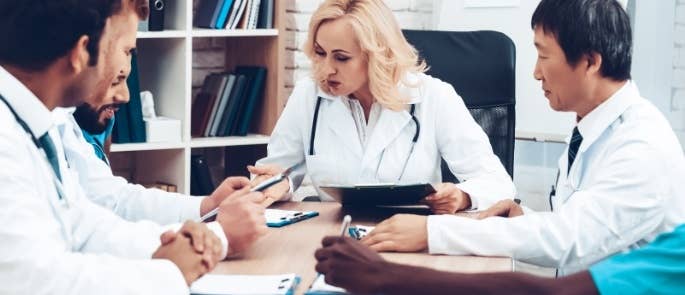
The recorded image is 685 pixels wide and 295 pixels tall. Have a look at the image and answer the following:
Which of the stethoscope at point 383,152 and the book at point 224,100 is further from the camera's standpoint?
the book at point 224,100

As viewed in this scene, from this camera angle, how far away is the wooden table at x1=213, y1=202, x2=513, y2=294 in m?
1.74

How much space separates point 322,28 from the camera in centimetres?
268

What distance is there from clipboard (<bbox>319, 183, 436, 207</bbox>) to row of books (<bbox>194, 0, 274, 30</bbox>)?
1.57 meters

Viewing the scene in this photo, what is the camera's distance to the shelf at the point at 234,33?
3598 millimetres

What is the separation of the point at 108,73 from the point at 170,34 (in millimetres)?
1988

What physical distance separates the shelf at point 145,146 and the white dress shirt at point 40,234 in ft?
6.28

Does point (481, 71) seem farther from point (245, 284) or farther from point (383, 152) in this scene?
point (245, 284)

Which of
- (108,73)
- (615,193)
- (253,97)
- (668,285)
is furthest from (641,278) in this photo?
(253,97)

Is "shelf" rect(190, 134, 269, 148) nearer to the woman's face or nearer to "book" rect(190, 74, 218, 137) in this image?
"book" rect(190, 74, 218, 137)

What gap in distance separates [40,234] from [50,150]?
181 millimetres

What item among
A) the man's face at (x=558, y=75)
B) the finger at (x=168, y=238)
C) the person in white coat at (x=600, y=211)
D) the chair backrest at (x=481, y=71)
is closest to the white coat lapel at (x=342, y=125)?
the chair backrest at (x=481, y=71)

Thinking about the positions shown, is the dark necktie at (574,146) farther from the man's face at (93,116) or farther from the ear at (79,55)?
the ear at (79,55)

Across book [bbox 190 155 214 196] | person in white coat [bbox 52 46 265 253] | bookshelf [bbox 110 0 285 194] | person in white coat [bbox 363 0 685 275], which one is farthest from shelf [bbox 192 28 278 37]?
person in white coat [bbox 363 0 685 275]

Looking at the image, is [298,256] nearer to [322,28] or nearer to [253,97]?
[322,28]
